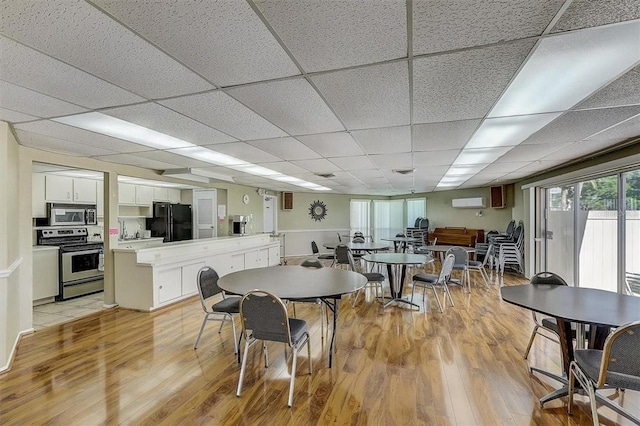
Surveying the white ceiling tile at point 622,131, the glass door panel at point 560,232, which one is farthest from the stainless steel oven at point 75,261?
the glass door panel at point 560,232

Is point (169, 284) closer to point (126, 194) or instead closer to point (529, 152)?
point (126, 194)

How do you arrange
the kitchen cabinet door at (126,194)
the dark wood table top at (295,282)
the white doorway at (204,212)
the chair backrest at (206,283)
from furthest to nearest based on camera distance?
the white doorway at (204,212)
the kitchen cabinet door at (126,194)
the chair backrest at (206,283)
the dark wood table top at (295,282)

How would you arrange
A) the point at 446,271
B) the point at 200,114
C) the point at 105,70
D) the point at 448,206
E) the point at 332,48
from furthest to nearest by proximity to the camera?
1. the point at 448,206
2. the point at 446,271
3. the point at 200,114
4. the point at 105,70
5. the point at 332,48

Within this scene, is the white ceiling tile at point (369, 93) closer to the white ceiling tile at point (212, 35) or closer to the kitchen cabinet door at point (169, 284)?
the white ceiling tile at point (212, 35)

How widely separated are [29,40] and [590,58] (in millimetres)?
3000

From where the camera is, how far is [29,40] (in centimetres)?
147

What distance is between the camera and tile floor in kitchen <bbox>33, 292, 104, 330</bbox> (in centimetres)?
393

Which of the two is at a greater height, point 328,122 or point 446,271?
point 328,122

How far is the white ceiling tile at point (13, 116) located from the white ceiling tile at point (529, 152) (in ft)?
16.8

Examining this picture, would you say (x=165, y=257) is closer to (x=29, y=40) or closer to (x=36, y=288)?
(x=36, y=288)

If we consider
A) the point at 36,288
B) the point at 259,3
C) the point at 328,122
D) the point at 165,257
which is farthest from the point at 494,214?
the point at 36,288

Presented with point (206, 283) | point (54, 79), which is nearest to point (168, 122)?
point (54, 79)

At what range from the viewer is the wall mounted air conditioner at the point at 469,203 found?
846 cm

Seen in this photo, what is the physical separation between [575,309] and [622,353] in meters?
0.41
